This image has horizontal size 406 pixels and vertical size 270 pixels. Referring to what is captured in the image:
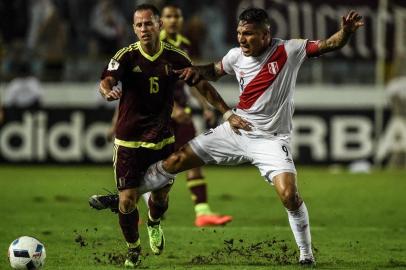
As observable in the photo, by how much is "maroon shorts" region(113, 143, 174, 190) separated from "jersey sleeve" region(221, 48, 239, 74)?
3.49 ft

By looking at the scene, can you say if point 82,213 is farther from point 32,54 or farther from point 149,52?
point 32,54

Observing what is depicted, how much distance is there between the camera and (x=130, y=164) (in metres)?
8.85

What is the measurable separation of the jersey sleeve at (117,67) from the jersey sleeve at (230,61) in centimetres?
101

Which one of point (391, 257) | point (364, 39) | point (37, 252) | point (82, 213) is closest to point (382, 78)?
point (364, 39)

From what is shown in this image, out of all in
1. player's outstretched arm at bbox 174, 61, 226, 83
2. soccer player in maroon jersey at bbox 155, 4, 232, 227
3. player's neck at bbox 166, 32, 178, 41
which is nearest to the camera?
player's outstretched arm at bbox 174, 61, 226, 83

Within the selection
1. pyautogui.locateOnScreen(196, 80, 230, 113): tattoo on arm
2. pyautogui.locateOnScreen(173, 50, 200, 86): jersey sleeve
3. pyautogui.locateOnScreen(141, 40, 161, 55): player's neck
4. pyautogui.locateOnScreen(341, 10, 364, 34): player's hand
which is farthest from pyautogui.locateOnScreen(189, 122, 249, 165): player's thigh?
pyautogui.locateOnScreen(341, 10, 364, 34): player's hand

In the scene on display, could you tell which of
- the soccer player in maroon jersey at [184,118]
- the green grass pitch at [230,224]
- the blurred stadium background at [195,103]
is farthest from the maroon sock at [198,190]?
the blurred stadium background at [195,103]

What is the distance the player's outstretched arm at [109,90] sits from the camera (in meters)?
8.06

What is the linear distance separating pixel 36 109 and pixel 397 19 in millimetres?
7281

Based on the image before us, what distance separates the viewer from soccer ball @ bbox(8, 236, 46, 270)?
811 centimetres

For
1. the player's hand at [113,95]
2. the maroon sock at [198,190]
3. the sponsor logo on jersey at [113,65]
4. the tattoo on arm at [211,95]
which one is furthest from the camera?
the maroon sock at [198,190]

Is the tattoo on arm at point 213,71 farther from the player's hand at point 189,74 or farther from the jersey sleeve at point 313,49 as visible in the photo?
the jersey sleeve at point 313,49

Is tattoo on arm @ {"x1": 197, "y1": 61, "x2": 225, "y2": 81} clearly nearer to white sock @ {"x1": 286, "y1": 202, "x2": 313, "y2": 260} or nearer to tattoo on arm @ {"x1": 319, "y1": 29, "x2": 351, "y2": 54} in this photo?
tattoo on arm @ {"x1": 319, "y1": 29, "x2": 351, "y2": 54}

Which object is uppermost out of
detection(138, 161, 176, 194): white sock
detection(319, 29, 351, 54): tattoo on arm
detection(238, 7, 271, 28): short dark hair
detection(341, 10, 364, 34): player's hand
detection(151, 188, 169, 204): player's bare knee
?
detection(238, 7, 271, 28): short dark hair
